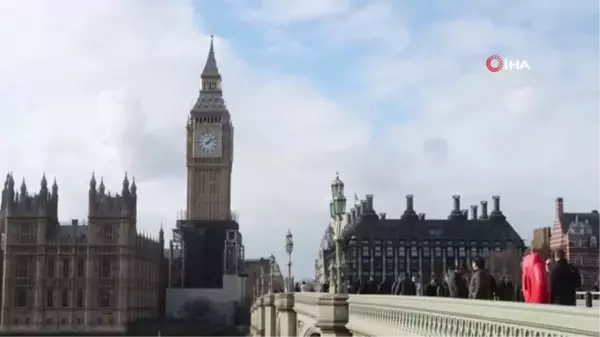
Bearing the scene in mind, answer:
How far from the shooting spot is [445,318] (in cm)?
914

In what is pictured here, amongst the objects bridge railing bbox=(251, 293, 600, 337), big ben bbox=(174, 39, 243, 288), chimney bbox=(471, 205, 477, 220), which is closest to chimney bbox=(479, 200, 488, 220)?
chimney bbox=(471, 205, 477, 220)

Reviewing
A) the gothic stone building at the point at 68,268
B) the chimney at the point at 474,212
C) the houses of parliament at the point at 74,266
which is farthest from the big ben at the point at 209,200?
the chimney at the point at 474,212

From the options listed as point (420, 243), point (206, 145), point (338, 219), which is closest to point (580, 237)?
point (420, 243)

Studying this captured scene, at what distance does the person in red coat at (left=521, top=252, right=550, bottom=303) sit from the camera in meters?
8.27

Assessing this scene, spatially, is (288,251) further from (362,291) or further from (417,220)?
(417,220)

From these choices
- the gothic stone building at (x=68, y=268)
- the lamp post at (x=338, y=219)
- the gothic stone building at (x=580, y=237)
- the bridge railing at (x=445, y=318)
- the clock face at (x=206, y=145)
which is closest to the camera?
the bridge railing at (x=445, y=318)

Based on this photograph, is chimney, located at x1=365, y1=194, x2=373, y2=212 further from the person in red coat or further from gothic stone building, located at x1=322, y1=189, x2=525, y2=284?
the person in red coat

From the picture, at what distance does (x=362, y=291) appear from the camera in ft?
74.4

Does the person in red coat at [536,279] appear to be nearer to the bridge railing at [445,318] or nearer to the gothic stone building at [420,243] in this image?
the bridge railing at [445,318]

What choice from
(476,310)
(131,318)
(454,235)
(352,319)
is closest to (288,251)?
(352,319)

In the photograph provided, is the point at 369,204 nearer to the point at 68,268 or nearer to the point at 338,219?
the point at 68,268

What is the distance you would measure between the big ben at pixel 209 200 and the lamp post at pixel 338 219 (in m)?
72.0

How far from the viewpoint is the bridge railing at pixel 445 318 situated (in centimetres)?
591

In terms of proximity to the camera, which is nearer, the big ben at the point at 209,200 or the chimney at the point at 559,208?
the chimney at the point at 559,208
